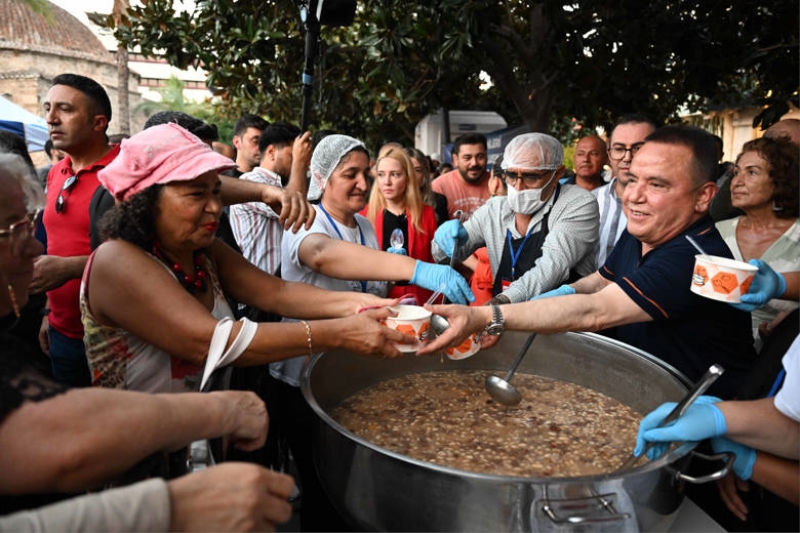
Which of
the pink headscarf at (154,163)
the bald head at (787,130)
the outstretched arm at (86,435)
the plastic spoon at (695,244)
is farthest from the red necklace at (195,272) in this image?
the bald head at (787,130)

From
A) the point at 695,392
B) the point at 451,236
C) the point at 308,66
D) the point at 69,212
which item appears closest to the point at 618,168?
the point at 451,236

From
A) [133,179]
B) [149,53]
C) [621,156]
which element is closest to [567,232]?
[621,156]

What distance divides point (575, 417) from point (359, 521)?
1116 millimetres

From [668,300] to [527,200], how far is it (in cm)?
136

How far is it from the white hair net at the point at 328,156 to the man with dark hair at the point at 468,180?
285 cm

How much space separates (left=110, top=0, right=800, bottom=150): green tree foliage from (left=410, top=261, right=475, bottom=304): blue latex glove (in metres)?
3.30

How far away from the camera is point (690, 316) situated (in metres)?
2.12

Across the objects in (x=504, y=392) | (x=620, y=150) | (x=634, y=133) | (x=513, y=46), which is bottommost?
(x=504, y=392)

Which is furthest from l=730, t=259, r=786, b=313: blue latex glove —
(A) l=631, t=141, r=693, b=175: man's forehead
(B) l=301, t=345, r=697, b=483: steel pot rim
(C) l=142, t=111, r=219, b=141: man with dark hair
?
(C) l=142, t=111, r=219, b=141: man with dark hair

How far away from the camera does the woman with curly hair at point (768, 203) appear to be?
9.34ft

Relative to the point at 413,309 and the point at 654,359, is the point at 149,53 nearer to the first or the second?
the point at 413,309

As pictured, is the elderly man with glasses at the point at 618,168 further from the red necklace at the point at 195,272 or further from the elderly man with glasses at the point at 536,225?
the red necklace at the point at 195,272

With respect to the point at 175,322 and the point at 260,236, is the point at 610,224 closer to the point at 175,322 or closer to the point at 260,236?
the point at 260,236

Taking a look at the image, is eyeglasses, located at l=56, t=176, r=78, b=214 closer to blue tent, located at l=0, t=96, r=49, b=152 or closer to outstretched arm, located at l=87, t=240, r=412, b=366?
outstretched arm, located at l=87, t=240, r=412, b=366
